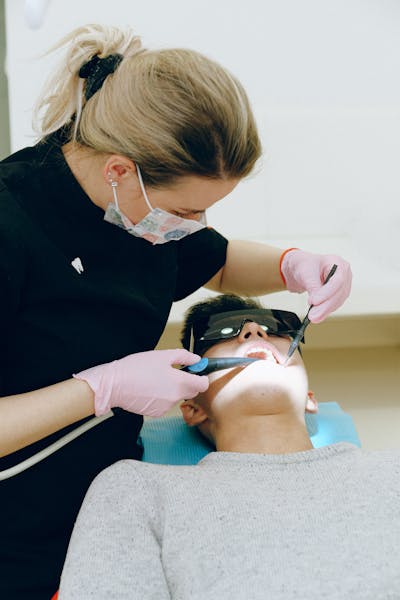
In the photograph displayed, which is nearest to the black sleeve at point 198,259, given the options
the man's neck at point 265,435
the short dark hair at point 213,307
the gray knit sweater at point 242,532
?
the short dark hair at point 213,307

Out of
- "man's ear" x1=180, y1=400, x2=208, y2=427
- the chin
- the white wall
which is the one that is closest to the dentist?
the chin

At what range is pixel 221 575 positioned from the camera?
1142mm

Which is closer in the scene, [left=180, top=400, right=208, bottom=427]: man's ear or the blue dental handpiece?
the blue dental handpiece

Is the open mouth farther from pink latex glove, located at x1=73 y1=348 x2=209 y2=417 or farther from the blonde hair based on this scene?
the blonde hair

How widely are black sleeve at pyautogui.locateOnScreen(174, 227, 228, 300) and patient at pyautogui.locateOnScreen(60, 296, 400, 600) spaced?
0.27 meters

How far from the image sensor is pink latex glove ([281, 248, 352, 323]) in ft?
5.15

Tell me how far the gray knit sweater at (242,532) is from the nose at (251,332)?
322 mm

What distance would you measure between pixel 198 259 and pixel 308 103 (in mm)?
1377

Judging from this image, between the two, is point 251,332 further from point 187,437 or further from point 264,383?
point 187,437

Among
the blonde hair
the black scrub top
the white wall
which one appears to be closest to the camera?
the blonde hair

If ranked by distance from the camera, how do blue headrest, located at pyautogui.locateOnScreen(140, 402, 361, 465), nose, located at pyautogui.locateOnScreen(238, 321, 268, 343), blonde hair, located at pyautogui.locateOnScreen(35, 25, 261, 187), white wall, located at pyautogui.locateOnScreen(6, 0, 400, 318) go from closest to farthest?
blonde hair, located at pyautogui.locateOnScreen(35, 25, 261, 187) → nose, located at pyautogui.locateOnScreen(238, 321, 268, 343) → blue headrest, located at pyautogui.locateOnScreen(140, 402, 361, 465) → white wall, located at pyautogui.locateOnScreen(6, 0, 400, 318)

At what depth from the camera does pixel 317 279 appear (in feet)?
5.41

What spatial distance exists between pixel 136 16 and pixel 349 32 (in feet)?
3.01

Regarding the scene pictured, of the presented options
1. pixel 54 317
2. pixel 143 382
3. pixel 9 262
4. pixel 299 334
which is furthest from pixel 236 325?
pixel 9 262
